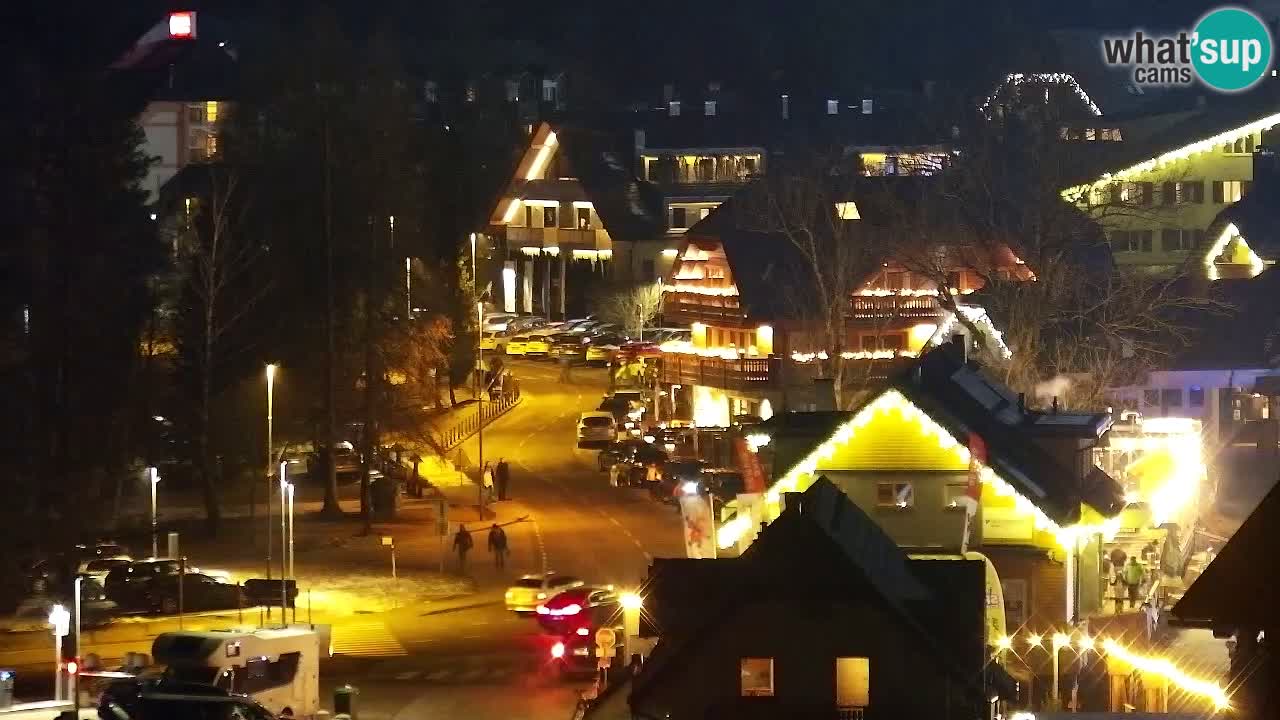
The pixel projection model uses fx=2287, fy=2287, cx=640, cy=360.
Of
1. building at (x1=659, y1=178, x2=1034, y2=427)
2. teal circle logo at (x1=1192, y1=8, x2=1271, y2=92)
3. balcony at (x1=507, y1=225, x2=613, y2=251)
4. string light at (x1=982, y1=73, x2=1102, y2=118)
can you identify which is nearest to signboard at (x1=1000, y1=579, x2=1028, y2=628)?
building at (x1=659, y1=178, x2=1034, y2=427)

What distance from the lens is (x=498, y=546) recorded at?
49.7m

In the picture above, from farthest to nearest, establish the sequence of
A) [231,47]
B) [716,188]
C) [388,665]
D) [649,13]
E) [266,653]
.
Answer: [649,13]
[231,47]
[716,188]
[388,665]
[266,653]

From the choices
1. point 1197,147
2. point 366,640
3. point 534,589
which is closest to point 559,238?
point 1197,147

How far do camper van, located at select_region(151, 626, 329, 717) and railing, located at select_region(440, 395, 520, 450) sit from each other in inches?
1321

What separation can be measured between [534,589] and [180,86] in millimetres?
78575

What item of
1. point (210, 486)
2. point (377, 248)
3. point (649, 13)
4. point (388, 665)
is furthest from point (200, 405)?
point (649, 13)

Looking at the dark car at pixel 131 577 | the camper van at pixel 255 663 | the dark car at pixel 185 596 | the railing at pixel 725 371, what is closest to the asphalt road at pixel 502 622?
the dark car at pixel 185 596

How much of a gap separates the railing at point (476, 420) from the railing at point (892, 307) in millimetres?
12197

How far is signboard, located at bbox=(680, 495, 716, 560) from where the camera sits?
117 ft

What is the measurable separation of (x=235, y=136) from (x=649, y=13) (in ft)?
278

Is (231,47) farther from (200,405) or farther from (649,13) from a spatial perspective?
(200,405)

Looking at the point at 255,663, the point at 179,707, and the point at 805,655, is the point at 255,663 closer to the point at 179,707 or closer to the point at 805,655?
the point at 179,707

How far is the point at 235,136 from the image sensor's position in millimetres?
66812

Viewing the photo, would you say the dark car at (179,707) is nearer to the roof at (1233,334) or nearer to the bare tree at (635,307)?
the roof at (1233,334)
